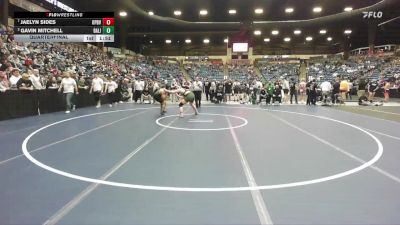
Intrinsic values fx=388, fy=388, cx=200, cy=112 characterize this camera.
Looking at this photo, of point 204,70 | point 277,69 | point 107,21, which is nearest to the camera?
point 107,21

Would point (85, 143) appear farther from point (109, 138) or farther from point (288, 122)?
point (288, 122)

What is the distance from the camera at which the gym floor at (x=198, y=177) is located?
12.8 feet

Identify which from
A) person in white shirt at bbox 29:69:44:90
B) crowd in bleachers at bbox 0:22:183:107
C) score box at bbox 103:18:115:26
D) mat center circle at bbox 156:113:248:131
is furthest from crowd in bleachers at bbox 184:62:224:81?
mat center circle at bbox 156:113:248:131

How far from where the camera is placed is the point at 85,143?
26.5ft

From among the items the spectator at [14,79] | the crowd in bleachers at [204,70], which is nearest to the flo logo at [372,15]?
the crowd in bleachers at [204,70]

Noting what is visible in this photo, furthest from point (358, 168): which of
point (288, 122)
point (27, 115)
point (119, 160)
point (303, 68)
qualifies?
point (303, 68)

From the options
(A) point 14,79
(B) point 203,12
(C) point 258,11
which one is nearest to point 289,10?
(C) point 258,11

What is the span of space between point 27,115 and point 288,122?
9002mm

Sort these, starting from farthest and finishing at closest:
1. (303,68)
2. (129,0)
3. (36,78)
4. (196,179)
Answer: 1. (303,68)
2. (129,0)
3. (36,78)
4. (196,179)

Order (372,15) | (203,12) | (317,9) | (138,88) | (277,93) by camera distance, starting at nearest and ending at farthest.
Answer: (277,93)
(138,88)
(317,9)
(203,12)
(372,15)

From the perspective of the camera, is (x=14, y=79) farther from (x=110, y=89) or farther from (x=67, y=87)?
(x=110, y=89)
